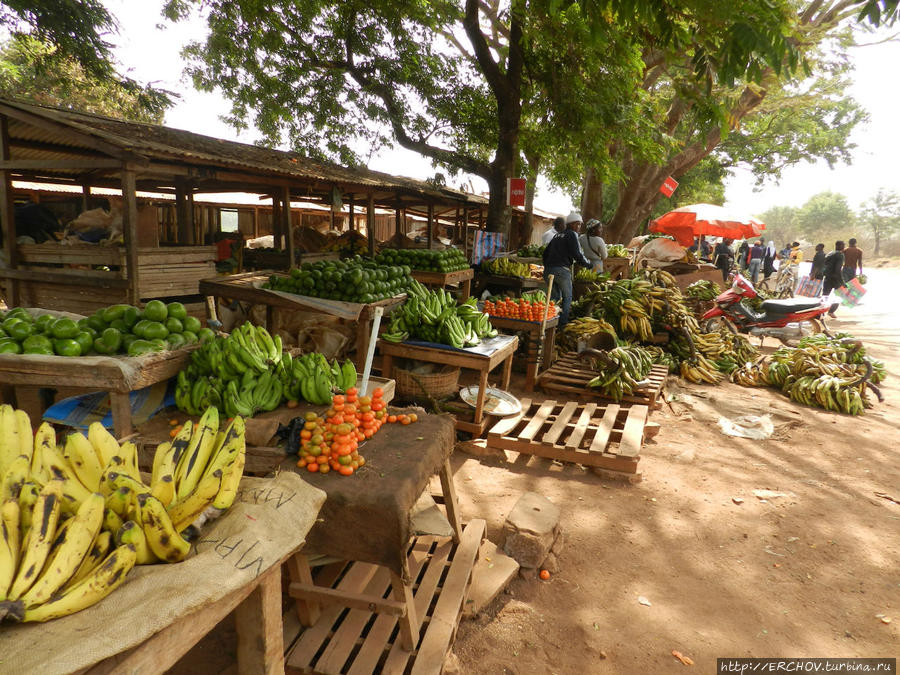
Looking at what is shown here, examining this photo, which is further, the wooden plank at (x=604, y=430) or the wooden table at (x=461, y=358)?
the wooden table at (x=461, y=358)

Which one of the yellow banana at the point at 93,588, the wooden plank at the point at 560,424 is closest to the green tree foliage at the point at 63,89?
the wooden plank at the point at 560,424

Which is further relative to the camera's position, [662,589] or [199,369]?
[199,369]

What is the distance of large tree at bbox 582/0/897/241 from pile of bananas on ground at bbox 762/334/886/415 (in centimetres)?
393

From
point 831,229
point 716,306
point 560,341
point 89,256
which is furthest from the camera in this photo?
point 831,229

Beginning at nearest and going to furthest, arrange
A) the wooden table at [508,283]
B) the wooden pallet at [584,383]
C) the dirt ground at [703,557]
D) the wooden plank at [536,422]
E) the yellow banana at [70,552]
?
1. the yellow banana at [70,552]
2. the dirt ground at [703,557]
3. the wooden plank at [536,422]
4. the wooden pallet at [584,383]
5. the wooden table at [508,283]

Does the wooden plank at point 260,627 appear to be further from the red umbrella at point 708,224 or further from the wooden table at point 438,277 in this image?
the red umbrella at point 708,224

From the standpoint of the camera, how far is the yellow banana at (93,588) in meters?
1.31

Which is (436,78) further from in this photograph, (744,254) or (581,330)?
(744,254)

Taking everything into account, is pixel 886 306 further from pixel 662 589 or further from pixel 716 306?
pixel 662 589

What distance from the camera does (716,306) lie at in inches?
412

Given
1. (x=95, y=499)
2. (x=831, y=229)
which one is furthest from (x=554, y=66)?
(x=831, y=229)

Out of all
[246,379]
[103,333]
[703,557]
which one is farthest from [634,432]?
[103,333]

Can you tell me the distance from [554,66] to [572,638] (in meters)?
12.0

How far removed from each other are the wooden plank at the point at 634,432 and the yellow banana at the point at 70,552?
4.55m
